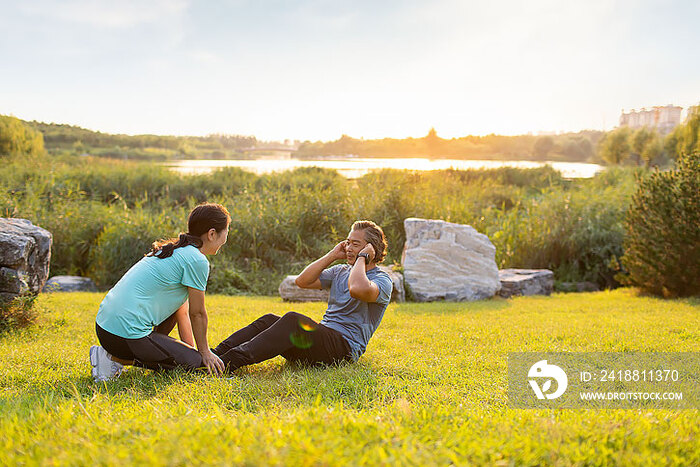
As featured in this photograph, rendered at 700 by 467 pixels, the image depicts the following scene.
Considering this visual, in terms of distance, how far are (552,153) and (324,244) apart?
30.7 m

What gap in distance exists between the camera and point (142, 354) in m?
3.68

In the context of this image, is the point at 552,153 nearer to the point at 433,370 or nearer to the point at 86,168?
the point at 86,168

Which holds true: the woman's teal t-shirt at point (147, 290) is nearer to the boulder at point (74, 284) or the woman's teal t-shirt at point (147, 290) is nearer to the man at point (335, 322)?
the man at point (335, 322)

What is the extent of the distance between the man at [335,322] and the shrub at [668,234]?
5915 millimetres

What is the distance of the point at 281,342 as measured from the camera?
3.83 metres

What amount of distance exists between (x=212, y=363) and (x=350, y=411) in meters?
1.51

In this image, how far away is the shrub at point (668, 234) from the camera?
7.66m

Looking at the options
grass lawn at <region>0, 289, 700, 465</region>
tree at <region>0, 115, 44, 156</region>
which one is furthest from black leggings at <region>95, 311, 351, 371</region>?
tree at <region>0, 115, 44, 156</region>

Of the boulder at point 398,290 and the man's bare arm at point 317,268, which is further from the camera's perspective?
the boulder at point 398,290

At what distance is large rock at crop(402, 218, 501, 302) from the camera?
805 centimetres

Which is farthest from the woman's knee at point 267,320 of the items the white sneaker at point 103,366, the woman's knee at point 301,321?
the white sneaker at point 103,366

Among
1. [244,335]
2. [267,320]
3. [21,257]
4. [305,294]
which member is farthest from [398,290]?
[21,257]

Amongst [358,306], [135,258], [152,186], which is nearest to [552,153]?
[152,186]

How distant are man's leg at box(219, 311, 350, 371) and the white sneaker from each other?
0.80 meters
